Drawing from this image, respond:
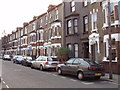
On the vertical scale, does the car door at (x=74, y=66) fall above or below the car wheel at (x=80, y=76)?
above

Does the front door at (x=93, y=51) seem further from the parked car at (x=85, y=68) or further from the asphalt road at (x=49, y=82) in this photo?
the asphalt road at (x=49, y=82)

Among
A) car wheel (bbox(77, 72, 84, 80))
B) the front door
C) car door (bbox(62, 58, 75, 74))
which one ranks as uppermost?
the front door

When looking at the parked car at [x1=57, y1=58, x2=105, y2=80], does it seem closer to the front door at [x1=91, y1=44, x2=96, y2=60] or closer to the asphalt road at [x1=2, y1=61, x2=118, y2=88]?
the asphalt road at [x1=2, y1=61, x2=118, y2=88]

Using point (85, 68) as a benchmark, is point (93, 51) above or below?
above

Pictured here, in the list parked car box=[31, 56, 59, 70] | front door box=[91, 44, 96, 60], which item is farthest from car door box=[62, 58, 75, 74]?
front door box=[91, 44, 96, 60]

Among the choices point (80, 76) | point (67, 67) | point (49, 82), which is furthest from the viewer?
point (67, 67)

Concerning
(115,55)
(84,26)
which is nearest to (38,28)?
(84,26)

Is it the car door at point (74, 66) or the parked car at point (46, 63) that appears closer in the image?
the car door at point (74, 66)

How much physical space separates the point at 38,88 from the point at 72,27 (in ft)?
53.8

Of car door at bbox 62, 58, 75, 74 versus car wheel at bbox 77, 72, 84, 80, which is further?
car door at bbox 62, 58, 75, 74

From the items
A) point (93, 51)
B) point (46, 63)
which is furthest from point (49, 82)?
point (93, 51)

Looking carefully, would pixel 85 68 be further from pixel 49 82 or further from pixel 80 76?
pixel 49 82

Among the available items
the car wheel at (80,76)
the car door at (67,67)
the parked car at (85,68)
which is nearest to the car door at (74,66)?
the parked car at (85,68)

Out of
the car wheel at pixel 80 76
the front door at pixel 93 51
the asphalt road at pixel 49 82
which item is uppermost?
the front door at pixel 93 51
